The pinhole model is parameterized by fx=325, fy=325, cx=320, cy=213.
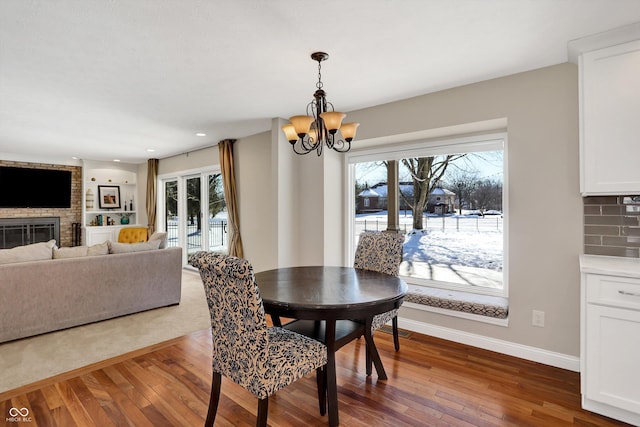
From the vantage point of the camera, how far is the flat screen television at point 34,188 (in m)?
6.15

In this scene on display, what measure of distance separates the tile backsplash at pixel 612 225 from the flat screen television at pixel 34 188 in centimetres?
850

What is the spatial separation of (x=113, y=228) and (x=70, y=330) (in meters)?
4.38

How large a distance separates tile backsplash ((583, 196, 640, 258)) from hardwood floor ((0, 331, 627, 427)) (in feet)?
3.15

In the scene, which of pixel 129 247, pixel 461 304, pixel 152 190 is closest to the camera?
pixel 461 304

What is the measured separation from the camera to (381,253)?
285 cm

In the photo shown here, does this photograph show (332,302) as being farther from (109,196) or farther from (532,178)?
(109,196)

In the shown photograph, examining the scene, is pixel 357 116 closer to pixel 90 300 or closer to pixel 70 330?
pixel 90 300

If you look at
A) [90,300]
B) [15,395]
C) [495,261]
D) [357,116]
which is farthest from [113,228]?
[495,261]

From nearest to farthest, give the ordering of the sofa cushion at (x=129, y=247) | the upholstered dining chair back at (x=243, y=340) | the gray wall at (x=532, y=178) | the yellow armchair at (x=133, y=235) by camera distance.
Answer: the upholstered dining chair back at (x=243, y=340) → the gray wall at (x=532, y=178) → the sofa cushion at (x=129, y=247) → the yellow armchair at (x=133, y=235)

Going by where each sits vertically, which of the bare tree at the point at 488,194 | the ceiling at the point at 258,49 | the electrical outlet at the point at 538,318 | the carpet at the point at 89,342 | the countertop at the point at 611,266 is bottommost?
the carpet at the point at 89,342

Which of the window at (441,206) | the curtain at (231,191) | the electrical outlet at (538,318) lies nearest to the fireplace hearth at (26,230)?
the curtain at (231,191)

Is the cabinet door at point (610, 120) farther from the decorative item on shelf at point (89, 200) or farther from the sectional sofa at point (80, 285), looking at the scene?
the decorative item on shelf at point (89, 200)

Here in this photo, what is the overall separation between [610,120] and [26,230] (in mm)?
8747

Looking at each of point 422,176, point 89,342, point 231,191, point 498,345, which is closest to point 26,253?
point 89,342
